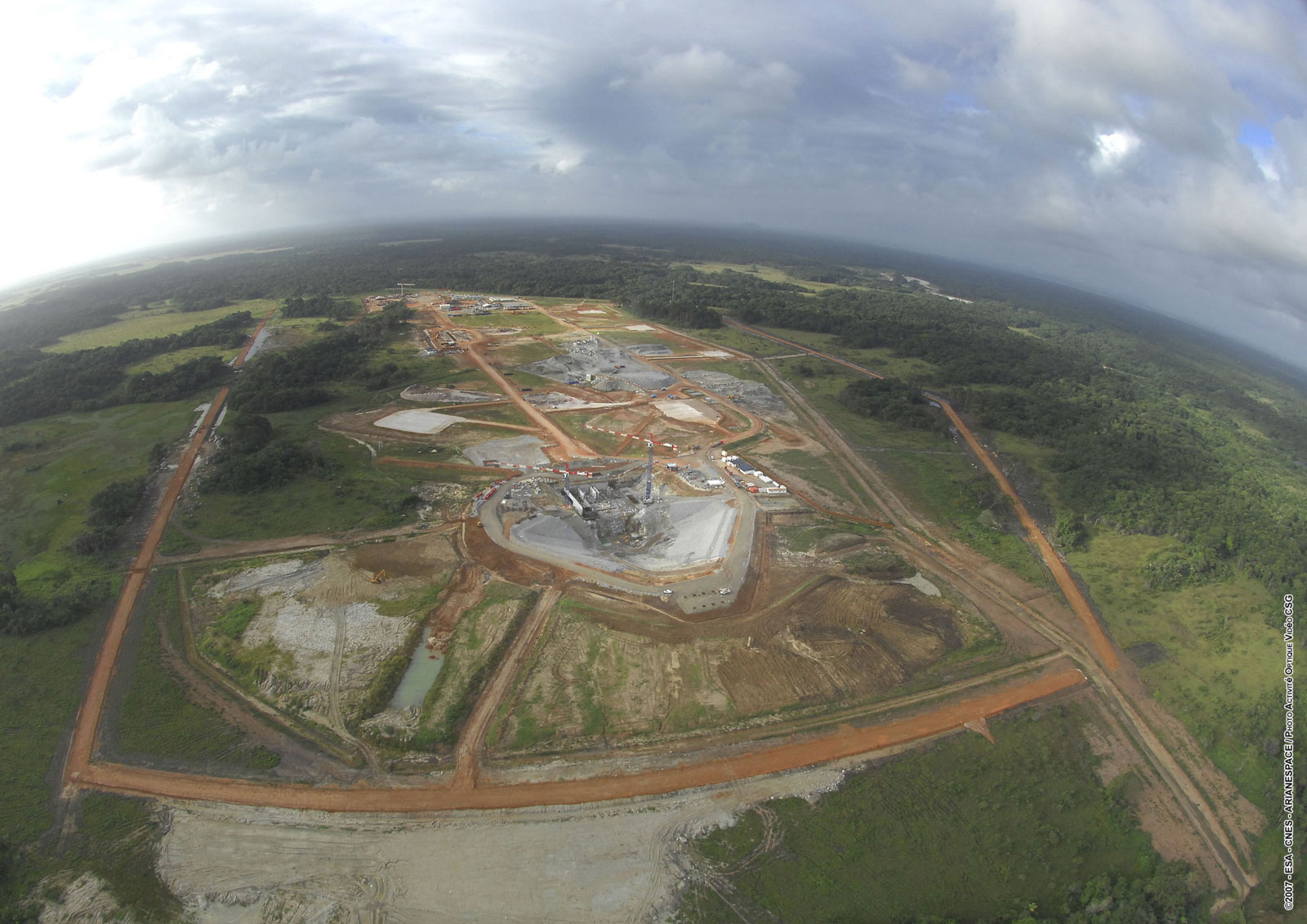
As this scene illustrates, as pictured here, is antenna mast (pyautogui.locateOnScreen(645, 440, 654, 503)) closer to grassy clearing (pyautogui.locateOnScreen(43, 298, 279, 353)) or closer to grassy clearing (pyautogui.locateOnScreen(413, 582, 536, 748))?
grassy clearing (pyautogui.locateOnScreen(413, 582, 536, 748))

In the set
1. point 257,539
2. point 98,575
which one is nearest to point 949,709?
point 257,539

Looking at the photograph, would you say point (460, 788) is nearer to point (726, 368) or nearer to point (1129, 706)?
point (1129, 706)

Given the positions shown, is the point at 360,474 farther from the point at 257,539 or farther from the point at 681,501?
the point at 681,501

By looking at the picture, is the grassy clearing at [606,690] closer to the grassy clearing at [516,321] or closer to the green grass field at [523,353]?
the green grass field at [523,353]

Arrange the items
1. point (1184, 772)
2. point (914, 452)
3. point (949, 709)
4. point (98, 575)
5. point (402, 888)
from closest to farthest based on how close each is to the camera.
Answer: point (402, 888), point (1184, 772), point (949, 709), point (98, 575), point (914, 452)

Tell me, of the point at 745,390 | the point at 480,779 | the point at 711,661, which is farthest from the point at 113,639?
the point at 745,390

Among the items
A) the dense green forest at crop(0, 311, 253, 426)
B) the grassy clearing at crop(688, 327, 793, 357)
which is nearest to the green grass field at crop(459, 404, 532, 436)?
the dense green forest at crop(0, 311, 253, 426)

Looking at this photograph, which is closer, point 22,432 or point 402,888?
point 402,888
